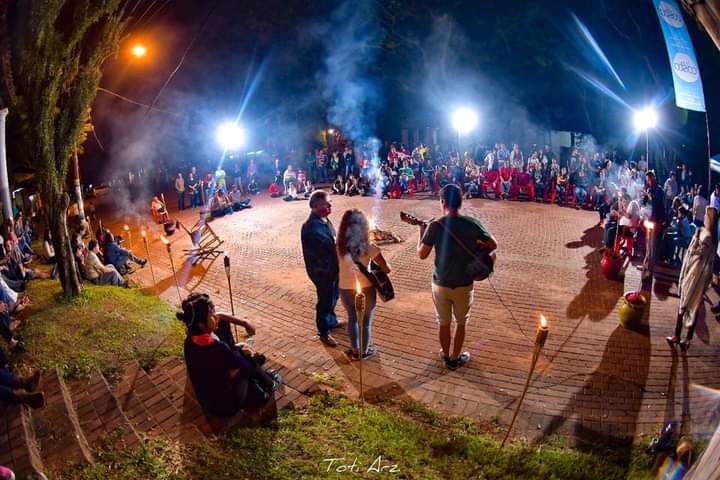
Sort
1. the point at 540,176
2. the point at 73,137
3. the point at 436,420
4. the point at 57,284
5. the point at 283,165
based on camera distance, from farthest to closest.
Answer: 1. the point at 283,165
2. the point at 540,176
3. the point at 57,284
4. the point at 73,137
5. the point at 436,420

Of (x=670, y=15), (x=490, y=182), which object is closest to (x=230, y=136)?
(x=490, y=182)

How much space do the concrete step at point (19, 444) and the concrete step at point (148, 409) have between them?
82 centimetres

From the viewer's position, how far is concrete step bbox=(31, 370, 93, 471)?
3787mm

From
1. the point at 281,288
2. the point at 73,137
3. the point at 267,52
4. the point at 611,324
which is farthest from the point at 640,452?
the point at 267,52

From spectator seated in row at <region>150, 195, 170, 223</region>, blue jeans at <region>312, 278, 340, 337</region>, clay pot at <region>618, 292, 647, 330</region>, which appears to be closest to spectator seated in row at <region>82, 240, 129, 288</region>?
blue jeans at <region>312, 278, 340, 337</region>

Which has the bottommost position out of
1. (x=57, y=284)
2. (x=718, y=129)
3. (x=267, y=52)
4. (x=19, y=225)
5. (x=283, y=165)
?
(x=57, y=284)

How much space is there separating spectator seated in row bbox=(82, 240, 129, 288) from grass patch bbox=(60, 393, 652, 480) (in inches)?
264

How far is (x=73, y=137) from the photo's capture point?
777 cm

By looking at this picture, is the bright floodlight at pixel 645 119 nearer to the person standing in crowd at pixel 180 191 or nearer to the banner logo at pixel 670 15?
the banner logo at pixel 670 15

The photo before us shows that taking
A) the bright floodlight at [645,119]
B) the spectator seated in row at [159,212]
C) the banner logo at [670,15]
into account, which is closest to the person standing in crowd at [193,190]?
the spectator seated in row at [159,212]

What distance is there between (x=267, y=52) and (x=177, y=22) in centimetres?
525

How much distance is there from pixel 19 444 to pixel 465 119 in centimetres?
2446

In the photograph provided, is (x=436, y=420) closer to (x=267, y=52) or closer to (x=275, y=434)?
(x=275, y=434)

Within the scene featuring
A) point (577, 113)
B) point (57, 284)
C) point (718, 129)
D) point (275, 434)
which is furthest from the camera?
point (577, 113)
